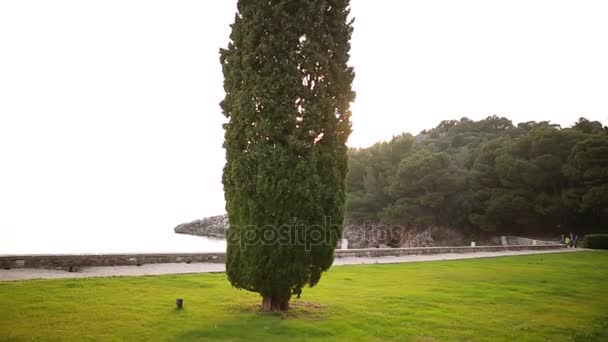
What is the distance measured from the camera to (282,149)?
1026 centimetres

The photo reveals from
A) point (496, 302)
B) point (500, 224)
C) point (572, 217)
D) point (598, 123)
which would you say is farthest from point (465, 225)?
point (496, 302)

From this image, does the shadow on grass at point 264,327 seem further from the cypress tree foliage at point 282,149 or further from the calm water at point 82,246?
the calm water at point 82,246

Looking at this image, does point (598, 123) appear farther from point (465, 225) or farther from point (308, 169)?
point (308, 169)

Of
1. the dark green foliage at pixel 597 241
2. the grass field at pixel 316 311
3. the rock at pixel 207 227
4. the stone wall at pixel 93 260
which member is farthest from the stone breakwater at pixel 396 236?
the rock at pixel 207 227

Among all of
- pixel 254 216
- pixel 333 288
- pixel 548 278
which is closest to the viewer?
pixel 254 216

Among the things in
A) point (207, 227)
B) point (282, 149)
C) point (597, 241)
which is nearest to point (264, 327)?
point (282, 149)

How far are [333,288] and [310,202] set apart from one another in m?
4.66

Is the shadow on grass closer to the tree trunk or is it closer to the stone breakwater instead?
the tree trunk

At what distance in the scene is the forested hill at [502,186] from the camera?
45.2m

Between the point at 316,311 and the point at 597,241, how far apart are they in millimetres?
37224

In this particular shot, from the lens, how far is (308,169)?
10.3m

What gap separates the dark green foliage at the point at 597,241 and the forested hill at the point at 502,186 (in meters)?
5.24

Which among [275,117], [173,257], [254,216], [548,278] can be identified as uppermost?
[275,117]

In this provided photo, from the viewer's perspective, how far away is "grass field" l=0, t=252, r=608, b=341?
834 cm
